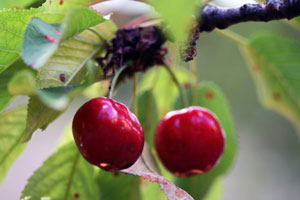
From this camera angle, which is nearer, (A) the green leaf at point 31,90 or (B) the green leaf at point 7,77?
(A) the green leaf at point 31,90

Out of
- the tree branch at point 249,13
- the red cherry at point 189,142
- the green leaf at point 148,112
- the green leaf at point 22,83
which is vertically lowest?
the green leaf at point 148,112

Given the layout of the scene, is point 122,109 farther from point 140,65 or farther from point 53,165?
point 53,165

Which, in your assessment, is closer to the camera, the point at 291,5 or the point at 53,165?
the point at 291,5

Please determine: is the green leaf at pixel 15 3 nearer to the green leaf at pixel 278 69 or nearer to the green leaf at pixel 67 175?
the green leaf at pixel 67 175

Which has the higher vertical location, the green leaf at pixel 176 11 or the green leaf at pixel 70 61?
the green leaf at pixel 176 11

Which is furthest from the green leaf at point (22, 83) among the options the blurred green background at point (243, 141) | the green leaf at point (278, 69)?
the blurred green background at point (243, 141)

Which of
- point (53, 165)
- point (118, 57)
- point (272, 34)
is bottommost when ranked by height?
point (53, 165)

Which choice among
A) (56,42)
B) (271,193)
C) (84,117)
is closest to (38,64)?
(56,42)
